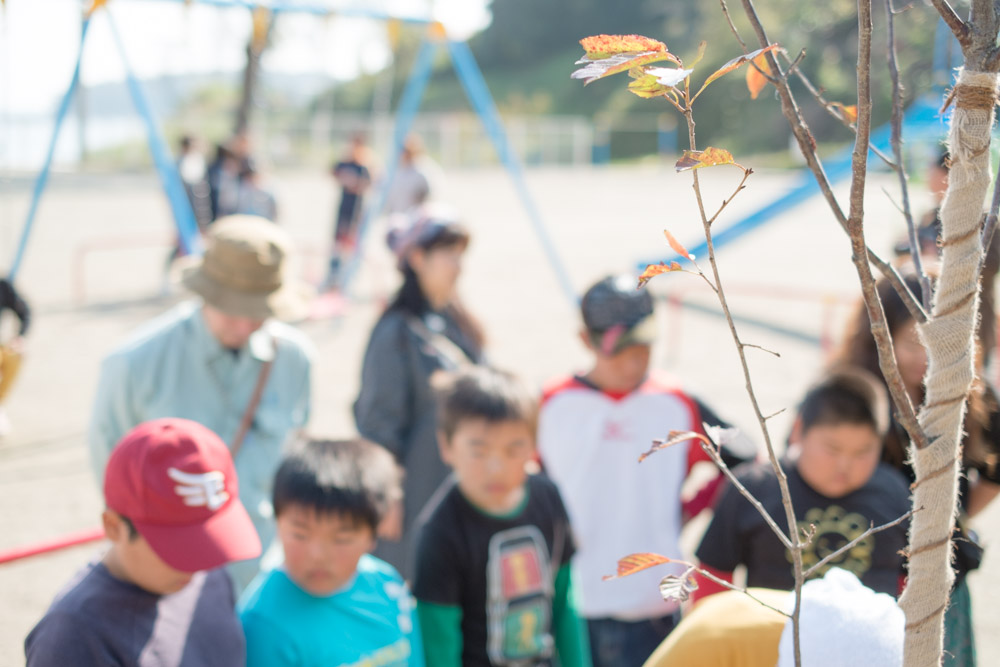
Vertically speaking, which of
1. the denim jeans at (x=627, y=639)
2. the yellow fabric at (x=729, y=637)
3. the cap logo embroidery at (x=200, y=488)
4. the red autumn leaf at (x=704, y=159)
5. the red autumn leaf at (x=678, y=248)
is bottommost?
the denim jeans at (x=627, y=639)

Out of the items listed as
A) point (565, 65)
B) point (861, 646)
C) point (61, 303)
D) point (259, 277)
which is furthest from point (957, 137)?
point (565, 65)

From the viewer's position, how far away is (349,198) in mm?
10734

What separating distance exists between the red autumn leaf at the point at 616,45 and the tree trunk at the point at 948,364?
0.27 meters

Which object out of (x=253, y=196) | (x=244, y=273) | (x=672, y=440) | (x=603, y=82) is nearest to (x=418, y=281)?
(x=244, y=273)

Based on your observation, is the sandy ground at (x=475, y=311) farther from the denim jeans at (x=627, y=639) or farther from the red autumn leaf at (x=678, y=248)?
the denim jeans at (x=627, y=639)

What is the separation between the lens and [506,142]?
7945 millimetres

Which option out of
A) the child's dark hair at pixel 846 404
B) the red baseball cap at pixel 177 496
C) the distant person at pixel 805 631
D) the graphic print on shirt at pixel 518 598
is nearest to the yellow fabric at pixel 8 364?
the red baseball cap at pixel 177 496

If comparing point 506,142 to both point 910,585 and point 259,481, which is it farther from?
point 910,585

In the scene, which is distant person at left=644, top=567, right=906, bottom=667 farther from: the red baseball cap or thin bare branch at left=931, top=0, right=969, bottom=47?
the red baseball cap

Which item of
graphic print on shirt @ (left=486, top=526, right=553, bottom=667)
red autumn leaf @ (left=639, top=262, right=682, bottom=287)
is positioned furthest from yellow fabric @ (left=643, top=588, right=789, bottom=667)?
graphic print on shirt @ (left=486, top=526, right=553, bottom=667)

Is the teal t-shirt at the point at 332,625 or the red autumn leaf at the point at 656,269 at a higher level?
the red autumn leaf at the point at 656,269

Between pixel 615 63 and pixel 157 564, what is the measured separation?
1.26 meters

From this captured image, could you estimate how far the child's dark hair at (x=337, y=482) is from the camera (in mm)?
1921

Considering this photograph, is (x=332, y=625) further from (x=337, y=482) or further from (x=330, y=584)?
(x=337, y=482)
